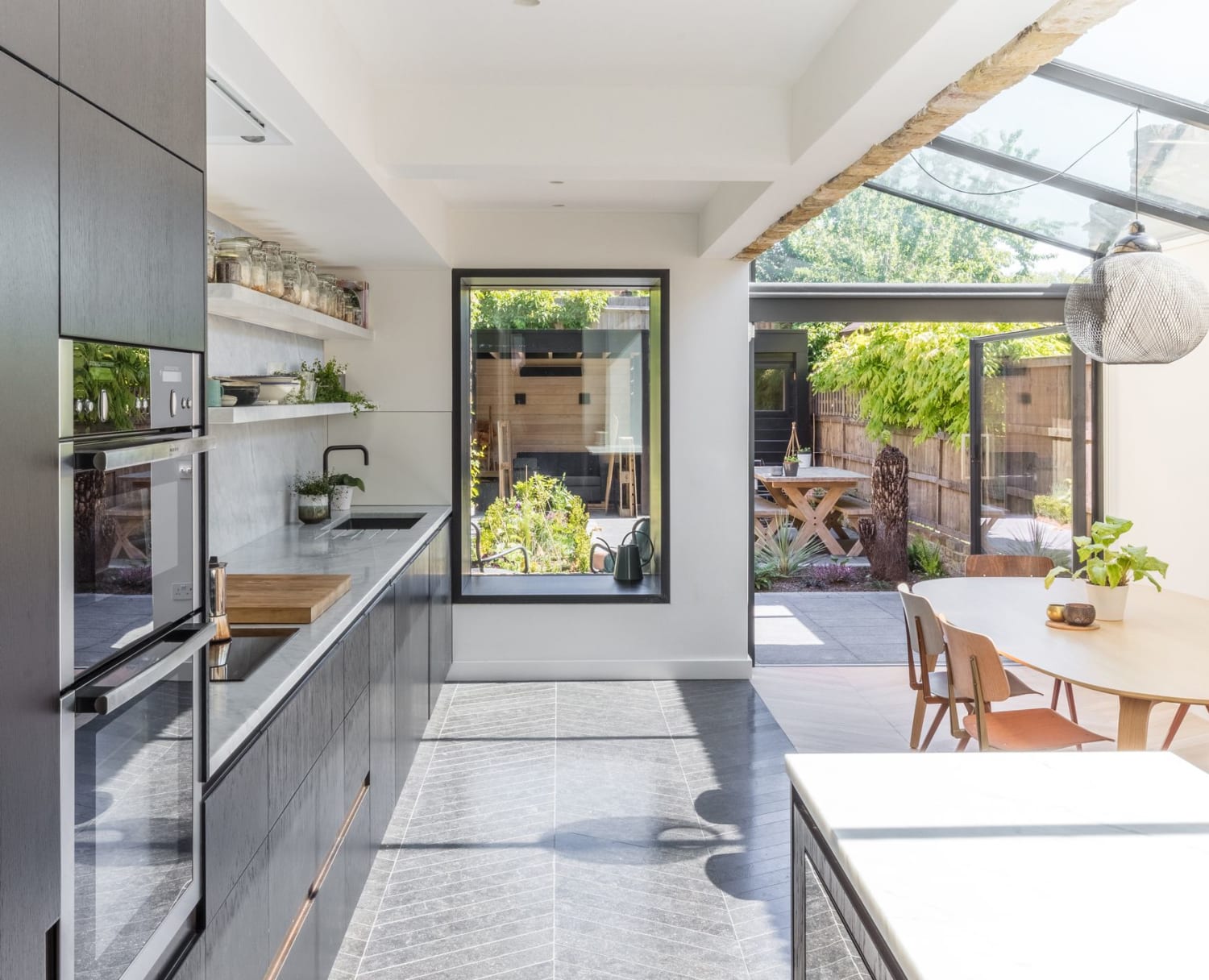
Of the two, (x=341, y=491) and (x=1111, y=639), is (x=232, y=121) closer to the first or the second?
(x=341, y=491)

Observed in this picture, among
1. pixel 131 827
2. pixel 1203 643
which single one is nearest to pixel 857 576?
pixel 1203 643

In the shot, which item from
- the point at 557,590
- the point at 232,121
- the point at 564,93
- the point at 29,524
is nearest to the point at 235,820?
the point at 29,524

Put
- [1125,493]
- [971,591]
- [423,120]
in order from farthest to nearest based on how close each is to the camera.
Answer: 1. [1125,493]
2. [971,591]
3. [423,120]

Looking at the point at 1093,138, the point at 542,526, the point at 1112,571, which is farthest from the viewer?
the point at 542,526

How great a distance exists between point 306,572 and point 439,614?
179 centimetres

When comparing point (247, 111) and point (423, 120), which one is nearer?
point (247, 111)

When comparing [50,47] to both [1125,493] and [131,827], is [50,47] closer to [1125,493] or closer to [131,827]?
[131,827]

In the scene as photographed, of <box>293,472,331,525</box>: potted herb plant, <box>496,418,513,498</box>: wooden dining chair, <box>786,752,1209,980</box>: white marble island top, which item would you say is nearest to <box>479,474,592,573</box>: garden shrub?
<box>496,418,513,498</box>: wooden dining chair

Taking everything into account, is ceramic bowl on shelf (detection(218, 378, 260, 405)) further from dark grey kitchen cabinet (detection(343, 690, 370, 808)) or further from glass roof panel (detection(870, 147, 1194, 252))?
glass roof panel (detection(870, 147, 1194, 252))

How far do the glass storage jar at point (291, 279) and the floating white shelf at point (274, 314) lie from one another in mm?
39

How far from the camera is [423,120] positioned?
3.52m

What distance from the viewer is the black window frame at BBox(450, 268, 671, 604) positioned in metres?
5.62

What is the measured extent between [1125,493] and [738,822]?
369 centimetres

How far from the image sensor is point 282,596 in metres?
2.84
